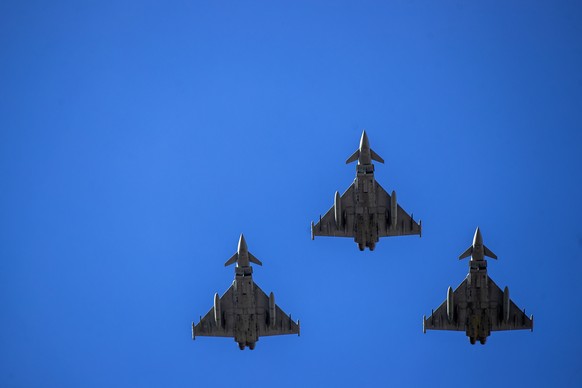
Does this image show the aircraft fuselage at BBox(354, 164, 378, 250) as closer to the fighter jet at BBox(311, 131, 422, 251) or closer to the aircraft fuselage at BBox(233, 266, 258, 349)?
the fighter jet at BBox(311, 131, 422, 251)

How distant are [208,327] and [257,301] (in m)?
4.33

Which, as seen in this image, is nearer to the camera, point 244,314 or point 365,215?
point 244,314

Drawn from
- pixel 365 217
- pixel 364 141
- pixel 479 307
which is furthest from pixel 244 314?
pixel 479 307

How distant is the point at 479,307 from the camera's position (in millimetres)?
85188

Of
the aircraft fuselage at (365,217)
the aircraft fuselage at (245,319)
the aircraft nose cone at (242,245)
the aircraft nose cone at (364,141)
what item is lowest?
the aircraft fuselage at (245,319)

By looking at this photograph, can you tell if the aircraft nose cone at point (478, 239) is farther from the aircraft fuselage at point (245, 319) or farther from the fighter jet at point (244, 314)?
the aircraft fuselage at point (245, 319)

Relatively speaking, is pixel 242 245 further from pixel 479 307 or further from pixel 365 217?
pixel 479 307

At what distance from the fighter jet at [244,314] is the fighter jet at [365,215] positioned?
20.6ft

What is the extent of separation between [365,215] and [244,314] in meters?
11.7

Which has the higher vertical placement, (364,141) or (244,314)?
(364,141)

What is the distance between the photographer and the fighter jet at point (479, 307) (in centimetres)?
8412

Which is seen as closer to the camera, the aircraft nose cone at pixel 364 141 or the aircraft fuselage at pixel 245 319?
the aircraft nose cone at pixel 364 141

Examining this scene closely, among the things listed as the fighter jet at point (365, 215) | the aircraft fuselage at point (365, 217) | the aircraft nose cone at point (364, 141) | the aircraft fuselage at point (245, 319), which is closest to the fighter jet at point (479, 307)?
the fighter jet at point (365, 215)

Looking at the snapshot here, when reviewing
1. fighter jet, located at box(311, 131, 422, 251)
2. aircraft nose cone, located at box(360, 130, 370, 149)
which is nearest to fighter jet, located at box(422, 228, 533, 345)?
fighter jet, located at box(311, 131, 422, 251)
